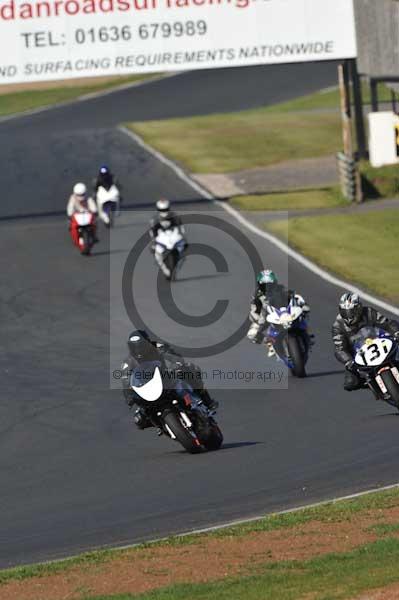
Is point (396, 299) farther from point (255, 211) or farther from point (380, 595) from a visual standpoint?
point (380, 595)

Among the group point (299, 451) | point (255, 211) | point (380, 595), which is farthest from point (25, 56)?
point (380, 595)

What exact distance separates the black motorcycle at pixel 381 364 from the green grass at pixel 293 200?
22.6 meters

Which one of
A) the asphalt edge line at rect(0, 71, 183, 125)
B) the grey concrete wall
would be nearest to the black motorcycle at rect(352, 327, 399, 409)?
the grey concrete wall

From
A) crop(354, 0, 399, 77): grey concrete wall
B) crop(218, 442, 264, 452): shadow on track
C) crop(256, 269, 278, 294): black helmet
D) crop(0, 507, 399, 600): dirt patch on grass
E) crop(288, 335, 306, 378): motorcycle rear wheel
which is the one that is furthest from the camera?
crop(354, 0, 399, 77): grey concrete wall

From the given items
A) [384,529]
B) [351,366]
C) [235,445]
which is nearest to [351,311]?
[351,366]

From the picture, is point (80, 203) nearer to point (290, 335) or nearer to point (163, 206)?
point (163, 206)

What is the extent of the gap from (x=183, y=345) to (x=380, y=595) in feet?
48.7

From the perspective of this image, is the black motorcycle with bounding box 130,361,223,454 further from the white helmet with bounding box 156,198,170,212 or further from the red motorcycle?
the red motorcycle

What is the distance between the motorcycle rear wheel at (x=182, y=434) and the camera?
1517 centimetres

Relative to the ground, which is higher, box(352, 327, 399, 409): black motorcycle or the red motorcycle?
box(352, 327, 399, 409): black motorcycle

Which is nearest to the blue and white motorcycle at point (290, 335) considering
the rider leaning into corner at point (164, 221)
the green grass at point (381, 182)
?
the rider leaning into corner at point (164, 221)

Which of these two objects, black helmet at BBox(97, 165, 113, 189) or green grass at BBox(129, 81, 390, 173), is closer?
black helmet at BBox(97, 165, 113, 189)

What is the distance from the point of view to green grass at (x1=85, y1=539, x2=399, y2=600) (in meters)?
9.46

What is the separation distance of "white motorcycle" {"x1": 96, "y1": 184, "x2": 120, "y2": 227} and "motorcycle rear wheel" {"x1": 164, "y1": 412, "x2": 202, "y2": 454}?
1990 centimetres
